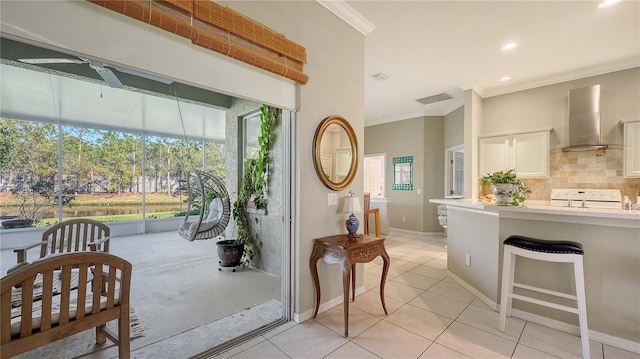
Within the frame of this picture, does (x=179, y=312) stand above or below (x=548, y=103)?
below

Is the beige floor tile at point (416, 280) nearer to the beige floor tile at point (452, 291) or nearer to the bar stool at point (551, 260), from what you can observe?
the beige floor tile at point (452, 291)

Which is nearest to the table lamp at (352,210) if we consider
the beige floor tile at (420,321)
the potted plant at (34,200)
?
the beige floor tile at (420,321)

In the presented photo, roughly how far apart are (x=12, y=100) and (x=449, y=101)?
8.16 m

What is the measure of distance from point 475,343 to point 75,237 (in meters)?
3.72

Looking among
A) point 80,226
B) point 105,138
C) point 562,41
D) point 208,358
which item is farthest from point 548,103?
point 105,138

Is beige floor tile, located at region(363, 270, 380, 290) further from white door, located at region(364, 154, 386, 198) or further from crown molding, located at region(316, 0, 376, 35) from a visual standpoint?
white door, located at region(364, 154, 386, 198)

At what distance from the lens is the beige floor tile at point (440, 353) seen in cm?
192

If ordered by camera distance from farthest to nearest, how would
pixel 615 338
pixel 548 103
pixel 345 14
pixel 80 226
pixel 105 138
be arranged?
pixel 105 138 < pixel 548 103 < pixel 345 14 < pixel 80 226 < pixel 615 338

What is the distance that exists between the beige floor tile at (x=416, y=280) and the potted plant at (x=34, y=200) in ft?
18.2

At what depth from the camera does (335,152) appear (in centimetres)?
271

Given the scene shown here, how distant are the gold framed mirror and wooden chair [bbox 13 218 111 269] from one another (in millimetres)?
2139

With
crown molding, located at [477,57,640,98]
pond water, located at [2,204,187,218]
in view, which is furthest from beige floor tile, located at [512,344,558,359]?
pond water, located at [2,204,187,218]

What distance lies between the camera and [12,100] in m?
4.41

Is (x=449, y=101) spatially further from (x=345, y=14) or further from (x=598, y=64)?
(x=345, y=14)
